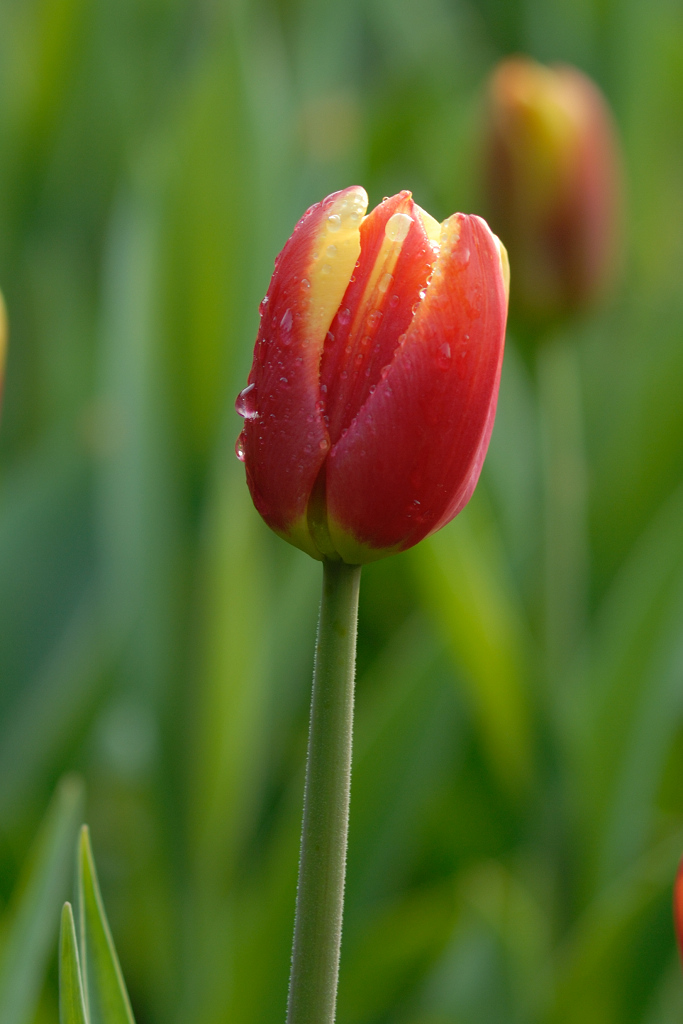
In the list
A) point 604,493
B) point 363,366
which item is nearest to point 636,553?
point 604,493

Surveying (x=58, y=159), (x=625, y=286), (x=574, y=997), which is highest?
(x=58, y=159)

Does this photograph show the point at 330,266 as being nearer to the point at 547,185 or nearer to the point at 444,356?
the point at 444,356

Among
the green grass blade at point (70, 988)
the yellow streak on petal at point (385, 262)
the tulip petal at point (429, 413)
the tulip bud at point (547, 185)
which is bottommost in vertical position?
the green grass blade at point (70, 988)

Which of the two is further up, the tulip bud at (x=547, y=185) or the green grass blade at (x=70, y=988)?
the tulip bud at (x=547, y=185)

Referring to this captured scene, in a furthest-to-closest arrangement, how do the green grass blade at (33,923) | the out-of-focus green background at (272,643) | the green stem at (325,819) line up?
1. the out-of-focus green background at (272,643)
2. the green grass blade at (33,923)
3. the green stem at (325,819)

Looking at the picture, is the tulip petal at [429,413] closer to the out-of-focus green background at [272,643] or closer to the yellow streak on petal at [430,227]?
the yellow streak on petal at [430,227]

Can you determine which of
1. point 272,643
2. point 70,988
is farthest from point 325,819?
point 272,643

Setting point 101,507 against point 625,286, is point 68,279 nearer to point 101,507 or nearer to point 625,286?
point 101,507

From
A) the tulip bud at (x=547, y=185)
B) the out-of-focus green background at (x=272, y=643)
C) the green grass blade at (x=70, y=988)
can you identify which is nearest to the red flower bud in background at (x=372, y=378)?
the green grass blade at (x=70, y=988)
